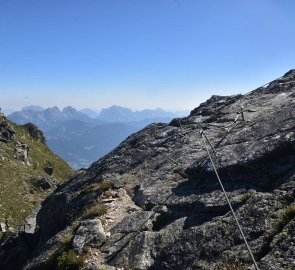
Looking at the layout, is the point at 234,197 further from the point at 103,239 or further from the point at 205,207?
the point at 103,239

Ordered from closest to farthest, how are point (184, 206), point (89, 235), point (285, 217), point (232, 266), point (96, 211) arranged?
point (232, 266)
point (285, 217)
point (89, 235)
point (184, 206)
point (96, 211)

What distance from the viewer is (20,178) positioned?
64312mm

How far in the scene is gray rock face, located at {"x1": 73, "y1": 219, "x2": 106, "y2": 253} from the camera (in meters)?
18.4

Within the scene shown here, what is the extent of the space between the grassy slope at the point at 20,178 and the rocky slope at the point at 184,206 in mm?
25505

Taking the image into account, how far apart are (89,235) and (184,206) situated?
5014 millimetres

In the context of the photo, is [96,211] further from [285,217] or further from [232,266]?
[285,217]

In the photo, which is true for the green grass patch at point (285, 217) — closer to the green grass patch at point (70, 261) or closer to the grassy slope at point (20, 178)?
the green grass patch at point (70, 261)

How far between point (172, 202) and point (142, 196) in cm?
334

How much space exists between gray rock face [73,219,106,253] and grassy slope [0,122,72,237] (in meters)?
35.9

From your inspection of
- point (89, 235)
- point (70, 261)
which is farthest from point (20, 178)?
point (70, 261)

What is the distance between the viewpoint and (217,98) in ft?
133

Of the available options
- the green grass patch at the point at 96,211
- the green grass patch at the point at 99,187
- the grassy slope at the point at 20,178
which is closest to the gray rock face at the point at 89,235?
the green grass patch at the point at 96,211

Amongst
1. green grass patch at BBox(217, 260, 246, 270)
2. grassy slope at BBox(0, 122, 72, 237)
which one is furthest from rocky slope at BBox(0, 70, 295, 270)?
grassy slope at BBox(0, 122, 72, 237)

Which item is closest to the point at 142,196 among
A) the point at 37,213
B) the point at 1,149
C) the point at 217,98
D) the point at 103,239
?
the point at 103,239
